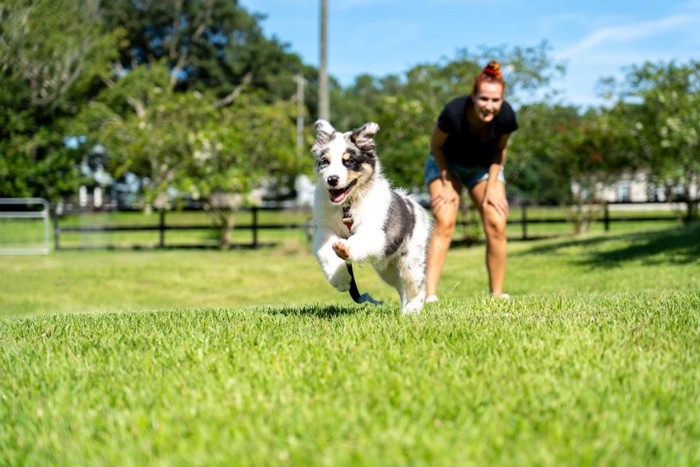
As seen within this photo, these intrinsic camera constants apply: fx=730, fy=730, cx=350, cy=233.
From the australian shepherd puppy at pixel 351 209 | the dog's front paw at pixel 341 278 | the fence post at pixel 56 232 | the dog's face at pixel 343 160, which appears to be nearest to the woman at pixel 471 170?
the australian shepherd puppy at pixel 351 209

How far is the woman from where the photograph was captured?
7406 millimetres

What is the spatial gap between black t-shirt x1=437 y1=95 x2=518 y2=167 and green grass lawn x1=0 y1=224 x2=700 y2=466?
191cm

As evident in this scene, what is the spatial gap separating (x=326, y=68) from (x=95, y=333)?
1923 cm

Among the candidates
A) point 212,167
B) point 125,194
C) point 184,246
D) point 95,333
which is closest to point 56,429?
point 95,333

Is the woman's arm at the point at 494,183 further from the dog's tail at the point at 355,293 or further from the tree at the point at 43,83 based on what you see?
the tree at the point at 43,83

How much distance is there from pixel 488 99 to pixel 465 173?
1.01 m

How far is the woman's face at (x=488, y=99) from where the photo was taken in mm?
7090

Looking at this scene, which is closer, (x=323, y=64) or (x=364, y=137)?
(x=364, y=137)

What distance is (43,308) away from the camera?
43.3 ft

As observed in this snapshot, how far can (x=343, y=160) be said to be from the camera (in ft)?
17.5

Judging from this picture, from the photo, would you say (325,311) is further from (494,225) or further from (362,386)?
(362,386)

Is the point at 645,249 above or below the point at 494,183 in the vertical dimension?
below

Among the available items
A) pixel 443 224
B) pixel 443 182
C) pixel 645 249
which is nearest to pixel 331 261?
pixel 443 224

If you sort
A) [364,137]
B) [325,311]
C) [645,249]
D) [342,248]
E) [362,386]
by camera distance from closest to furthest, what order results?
[362,386] → [342,248] → [364,137] → [325,311] → [645,249]
